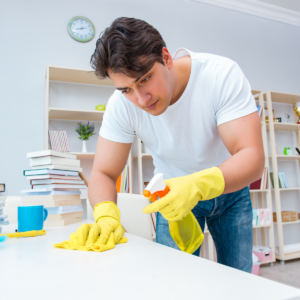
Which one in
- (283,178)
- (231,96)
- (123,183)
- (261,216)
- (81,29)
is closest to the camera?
(231,96)

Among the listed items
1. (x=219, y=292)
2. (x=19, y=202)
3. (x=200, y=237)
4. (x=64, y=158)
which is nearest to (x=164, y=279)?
(x=219, y=292)

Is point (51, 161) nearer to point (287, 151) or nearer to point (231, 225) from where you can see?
point (231, 225)

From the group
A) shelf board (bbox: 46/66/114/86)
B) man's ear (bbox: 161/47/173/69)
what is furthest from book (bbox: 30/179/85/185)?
shelf board (bbox: 46/66/114/86)

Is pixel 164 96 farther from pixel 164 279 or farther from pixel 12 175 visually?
pixel 12 175

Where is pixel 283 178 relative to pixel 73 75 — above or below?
below

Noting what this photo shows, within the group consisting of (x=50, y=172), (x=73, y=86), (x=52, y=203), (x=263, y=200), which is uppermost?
(x=73, y=86)

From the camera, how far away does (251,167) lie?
808 millimetres

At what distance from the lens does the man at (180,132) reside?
0.76 m

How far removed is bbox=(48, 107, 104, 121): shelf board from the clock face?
813mm

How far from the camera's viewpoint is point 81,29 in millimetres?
2789

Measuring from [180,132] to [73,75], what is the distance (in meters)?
1.84

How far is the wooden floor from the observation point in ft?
7.97

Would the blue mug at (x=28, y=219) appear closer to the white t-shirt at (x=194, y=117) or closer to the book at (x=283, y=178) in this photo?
the white t-shirt at (x=194, y=117)

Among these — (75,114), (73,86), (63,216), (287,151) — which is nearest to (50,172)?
(63,216)
